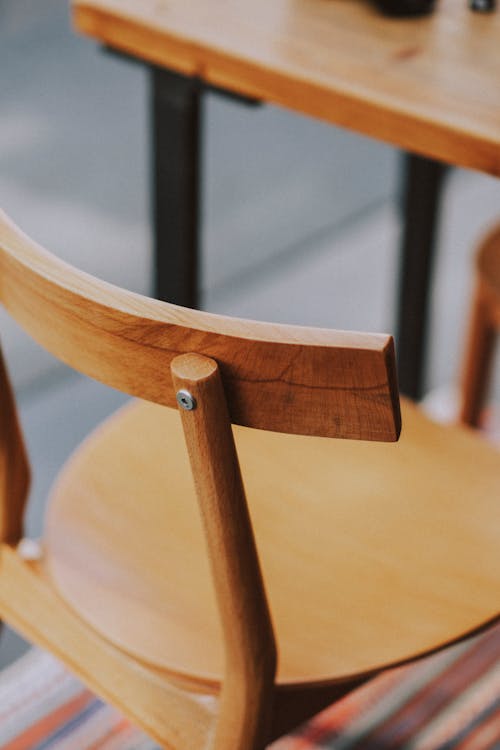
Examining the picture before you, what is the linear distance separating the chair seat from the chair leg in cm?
46

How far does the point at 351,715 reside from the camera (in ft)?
4.47

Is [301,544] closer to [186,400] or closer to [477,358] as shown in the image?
[186,400]

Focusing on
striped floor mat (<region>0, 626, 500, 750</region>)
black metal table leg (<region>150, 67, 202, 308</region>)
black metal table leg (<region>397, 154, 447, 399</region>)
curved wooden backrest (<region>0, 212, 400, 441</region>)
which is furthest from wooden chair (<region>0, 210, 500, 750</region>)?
black metal table leg (<region>397, 154, 447, 399</region>)

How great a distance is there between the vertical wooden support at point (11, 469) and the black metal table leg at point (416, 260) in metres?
0.90

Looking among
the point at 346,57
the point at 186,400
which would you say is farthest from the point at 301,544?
the point at 346,57

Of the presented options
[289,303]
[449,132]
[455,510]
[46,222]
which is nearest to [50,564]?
[455,510]

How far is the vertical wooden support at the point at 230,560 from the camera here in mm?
641

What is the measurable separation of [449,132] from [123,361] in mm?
433

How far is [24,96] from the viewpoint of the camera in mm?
2932

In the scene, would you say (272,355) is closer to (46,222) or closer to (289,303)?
(289,303)

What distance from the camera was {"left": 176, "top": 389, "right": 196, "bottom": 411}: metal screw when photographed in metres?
0.64

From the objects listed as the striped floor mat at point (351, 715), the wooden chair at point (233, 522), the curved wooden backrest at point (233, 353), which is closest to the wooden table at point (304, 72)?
the wooden chair at point (233, 522)

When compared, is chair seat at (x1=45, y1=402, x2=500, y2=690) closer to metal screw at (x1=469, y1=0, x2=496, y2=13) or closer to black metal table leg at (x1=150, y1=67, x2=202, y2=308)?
black metal table leg at (x1=150, y1=67, x2=202, y2=308)

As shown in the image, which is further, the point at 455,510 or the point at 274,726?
the point at 455,510
